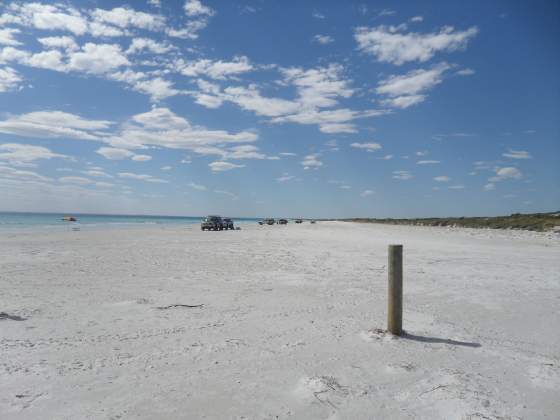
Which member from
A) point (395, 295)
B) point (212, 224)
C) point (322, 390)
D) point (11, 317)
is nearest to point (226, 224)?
point (212, 224)

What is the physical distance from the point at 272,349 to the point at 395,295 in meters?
1.99

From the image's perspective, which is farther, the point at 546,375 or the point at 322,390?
the point at 546,375

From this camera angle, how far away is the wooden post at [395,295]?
19.3 feet

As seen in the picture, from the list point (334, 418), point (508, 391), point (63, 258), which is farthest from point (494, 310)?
point (63, 258)

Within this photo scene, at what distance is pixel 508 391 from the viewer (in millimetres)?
4195

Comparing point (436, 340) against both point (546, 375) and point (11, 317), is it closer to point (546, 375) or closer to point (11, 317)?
point (546, 375)

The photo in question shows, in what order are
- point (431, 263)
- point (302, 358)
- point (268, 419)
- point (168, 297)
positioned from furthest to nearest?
point (431, 263) → point (168, 297) → point (302, 358) → point (268, 419)

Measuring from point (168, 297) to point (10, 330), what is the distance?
2.97 meters

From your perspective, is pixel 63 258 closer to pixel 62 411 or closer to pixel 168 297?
pixel 168 297

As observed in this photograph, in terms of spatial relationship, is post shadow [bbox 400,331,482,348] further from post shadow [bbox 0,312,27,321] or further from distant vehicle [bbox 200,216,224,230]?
distant vehicle [bbox 200,216,224,230]

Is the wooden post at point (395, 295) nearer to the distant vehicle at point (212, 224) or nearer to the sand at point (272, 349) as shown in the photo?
the sand at point (272, 349)

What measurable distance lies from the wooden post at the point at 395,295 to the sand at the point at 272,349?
0.63ft

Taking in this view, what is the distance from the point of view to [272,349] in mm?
5305

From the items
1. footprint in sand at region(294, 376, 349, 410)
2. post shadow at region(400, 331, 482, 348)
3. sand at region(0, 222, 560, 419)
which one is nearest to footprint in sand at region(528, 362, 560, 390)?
sand at region(0, 222, 560, 419)
